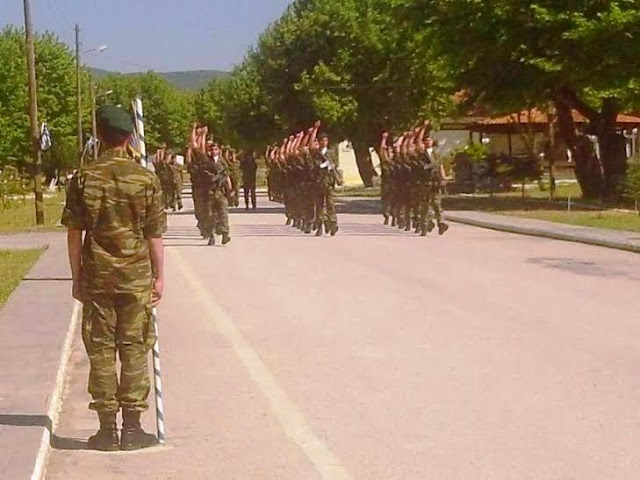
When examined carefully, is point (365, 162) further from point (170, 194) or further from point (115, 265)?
point (115, 265)

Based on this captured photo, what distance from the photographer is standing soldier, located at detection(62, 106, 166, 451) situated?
7836 millimetres

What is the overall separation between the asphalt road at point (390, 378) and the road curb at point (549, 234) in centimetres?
398

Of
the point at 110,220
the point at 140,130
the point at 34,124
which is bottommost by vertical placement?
the point at 110,220

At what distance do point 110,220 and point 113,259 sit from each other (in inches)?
8.4

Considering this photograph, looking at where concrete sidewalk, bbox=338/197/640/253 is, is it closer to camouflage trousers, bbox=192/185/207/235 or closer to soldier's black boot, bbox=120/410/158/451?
camouflage trousers, bbox=192/185/207/235

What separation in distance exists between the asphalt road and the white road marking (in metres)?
0.02

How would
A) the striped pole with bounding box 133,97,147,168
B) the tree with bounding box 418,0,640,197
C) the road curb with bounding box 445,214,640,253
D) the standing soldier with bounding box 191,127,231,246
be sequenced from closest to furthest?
1. the striped pole with bounding box 133,97,147,168
2. the road curb with bounding box 445,214,640,253
3. the standing soldier with bounding box 191,127,231,246
4. the tree with bounding box 418,0,640,197

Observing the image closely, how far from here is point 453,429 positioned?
8414mm

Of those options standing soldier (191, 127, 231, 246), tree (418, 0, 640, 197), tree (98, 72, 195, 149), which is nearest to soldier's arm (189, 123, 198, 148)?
standing soldier (191, 127, 231, 246)

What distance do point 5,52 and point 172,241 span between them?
57.7 metres

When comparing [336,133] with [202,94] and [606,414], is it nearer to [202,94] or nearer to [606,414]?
[606,414]

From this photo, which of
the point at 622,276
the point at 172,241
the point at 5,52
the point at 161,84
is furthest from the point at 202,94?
the point at 622,276

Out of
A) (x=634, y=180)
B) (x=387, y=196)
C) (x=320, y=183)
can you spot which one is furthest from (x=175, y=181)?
(x=634, y=180)

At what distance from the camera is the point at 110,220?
7844mm
